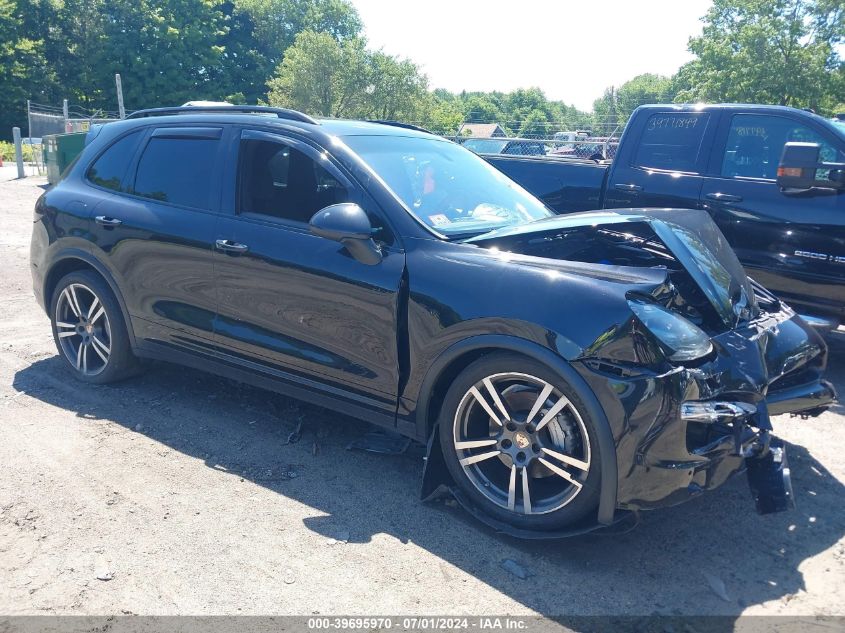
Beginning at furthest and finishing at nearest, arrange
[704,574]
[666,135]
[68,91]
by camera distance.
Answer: [68,91], [666,135], [704,574]

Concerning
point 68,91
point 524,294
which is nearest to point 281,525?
point 524,294

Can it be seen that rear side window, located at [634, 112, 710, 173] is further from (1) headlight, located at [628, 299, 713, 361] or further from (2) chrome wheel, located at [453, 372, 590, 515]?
(2) chrome wheel, located at [453, 372, 590, 515]

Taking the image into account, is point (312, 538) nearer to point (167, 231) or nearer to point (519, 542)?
point (519, 542)

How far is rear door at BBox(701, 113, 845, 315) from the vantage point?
18.1ft

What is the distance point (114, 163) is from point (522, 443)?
3.53m

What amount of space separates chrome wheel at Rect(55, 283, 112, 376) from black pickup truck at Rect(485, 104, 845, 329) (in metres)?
4.30

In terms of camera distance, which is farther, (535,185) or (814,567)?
(535,185)

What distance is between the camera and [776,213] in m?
5.73

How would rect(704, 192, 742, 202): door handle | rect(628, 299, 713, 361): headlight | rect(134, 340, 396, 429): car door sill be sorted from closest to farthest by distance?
rect(628, 299, 713, 361): headlight → rect(134, 340, 396, 429): car door sill → rect(704, 192, 742, 202): door handle

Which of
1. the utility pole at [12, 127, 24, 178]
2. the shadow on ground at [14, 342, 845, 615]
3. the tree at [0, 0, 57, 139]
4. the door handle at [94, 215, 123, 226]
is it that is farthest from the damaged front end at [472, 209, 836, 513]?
the tree at [0, 0, 57, 139]

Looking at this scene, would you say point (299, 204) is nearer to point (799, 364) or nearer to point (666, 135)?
point (799, 364)

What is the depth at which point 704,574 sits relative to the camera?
301 centimetres

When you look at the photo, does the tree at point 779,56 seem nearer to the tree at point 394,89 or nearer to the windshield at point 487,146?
the tree at point 394,89

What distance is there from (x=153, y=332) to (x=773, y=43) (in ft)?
109
